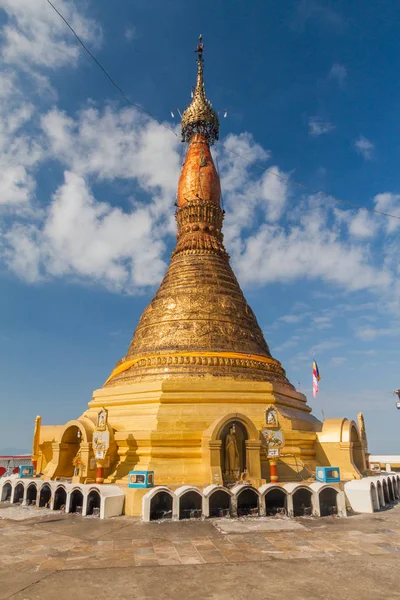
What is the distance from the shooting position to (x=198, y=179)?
31.6 metres

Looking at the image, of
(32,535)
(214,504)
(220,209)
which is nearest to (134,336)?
(220,209)

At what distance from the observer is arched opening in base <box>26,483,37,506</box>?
19094 millimetres

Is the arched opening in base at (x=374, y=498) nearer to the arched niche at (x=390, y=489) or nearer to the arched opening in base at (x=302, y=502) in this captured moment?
the arched opening in base at (x=302, y=502)

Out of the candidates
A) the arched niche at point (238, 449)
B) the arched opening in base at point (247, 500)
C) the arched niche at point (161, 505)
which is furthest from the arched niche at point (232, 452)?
the arched niche at point (161, 505)

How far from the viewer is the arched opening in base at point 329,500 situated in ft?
53.3

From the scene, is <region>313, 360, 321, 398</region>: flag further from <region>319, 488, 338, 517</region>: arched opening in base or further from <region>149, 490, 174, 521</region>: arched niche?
<region>149, 490, 174, 521</region>: arched niche

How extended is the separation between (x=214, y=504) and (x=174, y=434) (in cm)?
394

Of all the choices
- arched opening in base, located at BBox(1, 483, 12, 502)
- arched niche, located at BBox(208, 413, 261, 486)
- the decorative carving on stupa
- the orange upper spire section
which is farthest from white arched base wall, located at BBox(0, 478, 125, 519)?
the orange upper spire section

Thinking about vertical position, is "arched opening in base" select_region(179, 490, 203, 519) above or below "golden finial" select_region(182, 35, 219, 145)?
below

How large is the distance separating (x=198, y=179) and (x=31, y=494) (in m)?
22.3

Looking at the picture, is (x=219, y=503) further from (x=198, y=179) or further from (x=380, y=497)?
(x=198, y=179)

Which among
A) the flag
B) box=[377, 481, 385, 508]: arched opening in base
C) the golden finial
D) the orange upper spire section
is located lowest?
box=[377, 481, 385, 508]: arched opening in base

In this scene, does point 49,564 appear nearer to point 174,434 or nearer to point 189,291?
point 174,434

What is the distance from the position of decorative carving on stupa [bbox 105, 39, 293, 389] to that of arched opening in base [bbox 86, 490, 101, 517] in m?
7.21
